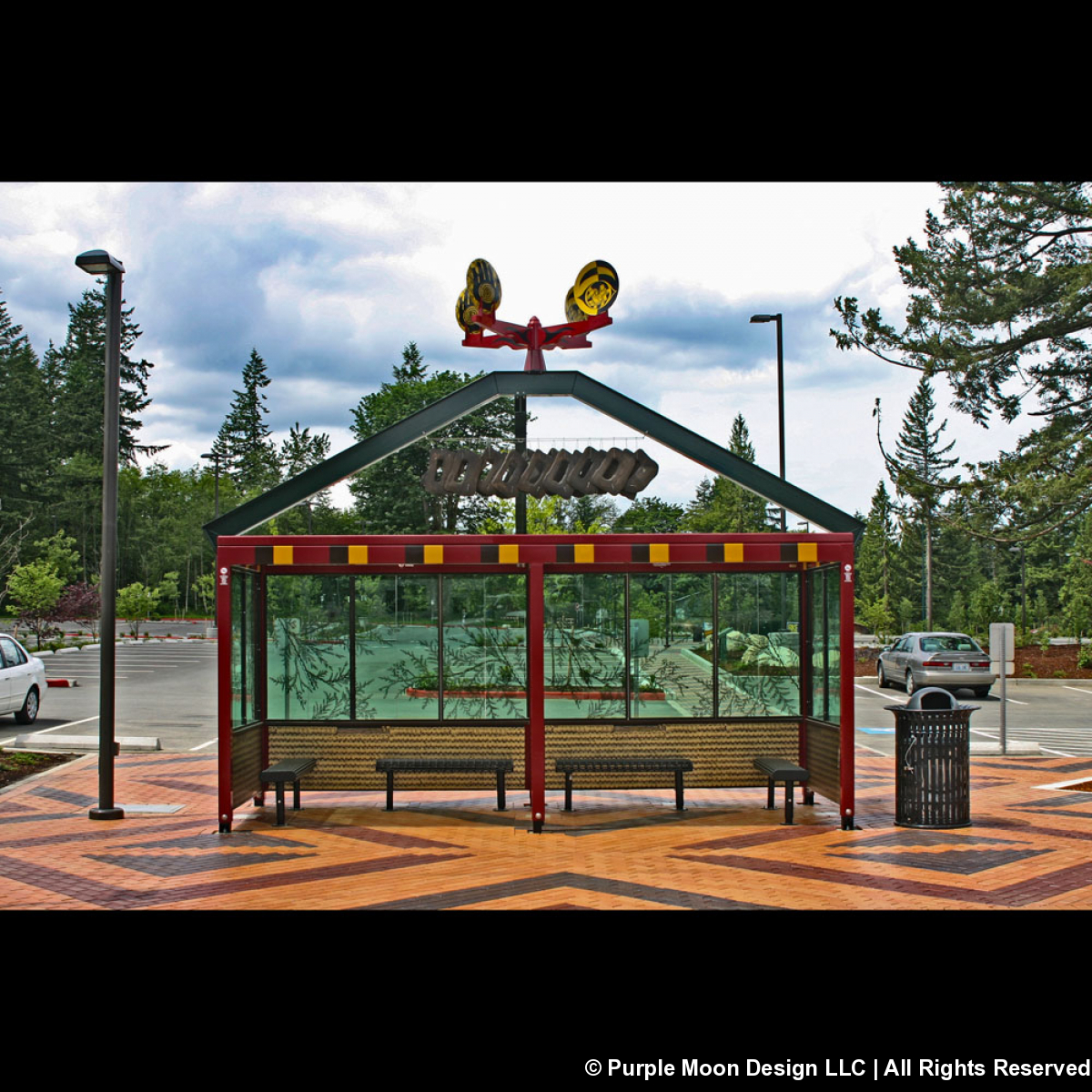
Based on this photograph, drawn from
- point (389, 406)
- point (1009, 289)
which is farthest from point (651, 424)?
point (389, 406)

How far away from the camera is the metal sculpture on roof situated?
1134cm

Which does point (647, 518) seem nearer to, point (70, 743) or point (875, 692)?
point (875, 692)

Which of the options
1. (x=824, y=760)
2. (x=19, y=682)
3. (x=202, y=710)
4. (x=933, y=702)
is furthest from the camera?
(x=202, y=710)

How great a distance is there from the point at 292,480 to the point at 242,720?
2.46m

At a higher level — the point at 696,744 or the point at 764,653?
the point at 764,653

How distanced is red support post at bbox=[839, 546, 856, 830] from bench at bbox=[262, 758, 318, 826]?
5.22 meters

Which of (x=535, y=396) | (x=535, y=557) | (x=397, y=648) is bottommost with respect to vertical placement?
(x=397, y=648)

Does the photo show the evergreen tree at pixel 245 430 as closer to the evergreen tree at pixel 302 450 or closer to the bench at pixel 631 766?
the evergreen tree at pixel 302 450

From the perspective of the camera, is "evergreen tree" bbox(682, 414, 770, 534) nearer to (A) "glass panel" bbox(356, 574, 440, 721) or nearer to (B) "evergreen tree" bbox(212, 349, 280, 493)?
(A) "glass panel" bbox(356, 574, 440, 721)

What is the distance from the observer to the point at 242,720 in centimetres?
1034

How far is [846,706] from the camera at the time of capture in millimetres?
9734

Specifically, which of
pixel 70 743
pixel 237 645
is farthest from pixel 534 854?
pixel 70 743

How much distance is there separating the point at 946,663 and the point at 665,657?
14.0 m

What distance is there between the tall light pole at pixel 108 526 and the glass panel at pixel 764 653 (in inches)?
247
